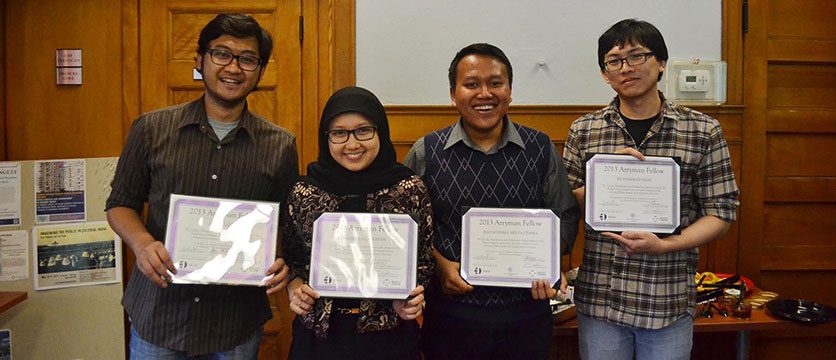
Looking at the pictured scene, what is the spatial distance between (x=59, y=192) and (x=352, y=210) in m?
1.88

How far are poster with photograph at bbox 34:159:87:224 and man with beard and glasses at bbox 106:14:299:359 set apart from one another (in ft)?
3.70

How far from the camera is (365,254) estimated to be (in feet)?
4.48

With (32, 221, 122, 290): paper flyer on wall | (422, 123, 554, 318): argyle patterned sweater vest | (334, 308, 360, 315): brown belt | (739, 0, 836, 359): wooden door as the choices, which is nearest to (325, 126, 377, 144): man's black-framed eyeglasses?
(422, 123, 554, 318): argyle patterned sweater vest

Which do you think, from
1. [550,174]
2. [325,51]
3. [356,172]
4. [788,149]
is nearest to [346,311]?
[356,172]

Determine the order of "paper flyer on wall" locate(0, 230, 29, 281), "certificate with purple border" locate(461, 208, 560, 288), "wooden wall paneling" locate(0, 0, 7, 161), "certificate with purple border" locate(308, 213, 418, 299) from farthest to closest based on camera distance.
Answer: "wooden wall paneling" locate(0, 0, 7, 161) < "paper flyer on wall" locate(0, 230, 29, 281) < "certificate with purple border" locate(461, 208, 560, 288) < "certificate with purple border" locate(308, 213, 418, 299)

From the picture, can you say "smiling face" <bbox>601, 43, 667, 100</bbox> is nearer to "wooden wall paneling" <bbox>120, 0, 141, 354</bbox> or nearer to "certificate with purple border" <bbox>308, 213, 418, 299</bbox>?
"certificate with purple border" <bbox>308, 213, 418, 299</bbox>

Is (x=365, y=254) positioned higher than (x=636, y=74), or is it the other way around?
(x=636, y=74)

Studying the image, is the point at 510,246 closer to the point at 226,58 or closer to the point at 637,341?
the point at 637,341

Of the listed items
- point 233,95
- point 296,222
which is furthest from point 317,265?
point 233,95

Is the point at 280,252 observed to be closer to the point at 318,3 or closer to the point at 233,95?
the point at 233,95

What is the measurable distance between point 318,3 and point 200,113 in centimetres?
124

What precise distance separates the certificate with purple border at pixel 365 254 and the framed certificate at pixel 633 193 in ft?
2.08

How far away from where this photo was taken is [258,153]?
154 centimetres

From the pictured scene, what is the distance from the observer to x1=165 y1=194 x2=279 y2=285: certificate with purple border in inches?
53.2
